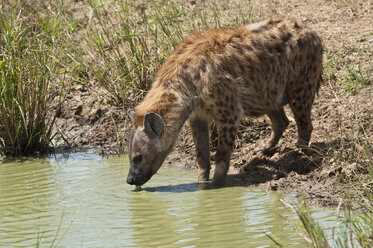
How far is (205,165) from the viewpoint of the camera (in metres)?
6.30

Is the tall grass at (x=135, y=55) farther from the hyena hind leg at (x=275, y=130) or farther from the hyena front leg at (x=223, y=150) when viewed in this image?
the hyena front leg at (x=223, y=150)

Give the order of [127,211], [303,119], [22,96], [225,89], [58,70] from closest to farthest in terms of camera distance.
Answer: [127,211]
[225,89]
[303,119]
[22,96]
[58,70]

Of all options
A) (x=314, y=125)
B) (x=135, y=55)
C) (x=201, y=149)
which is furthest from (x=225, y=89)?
(x=135, y=55)

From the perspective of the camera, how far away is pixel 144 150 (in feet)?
19.1

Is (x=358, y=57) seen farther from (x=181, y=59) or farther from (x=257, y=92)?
(x=181, y=59)

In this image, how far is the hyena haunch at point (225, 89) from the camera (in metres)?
5.84

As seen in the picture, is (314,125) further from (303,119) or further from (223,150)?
(223,150)

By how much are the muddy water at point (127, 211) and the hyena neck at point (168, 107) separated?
0.61 meters

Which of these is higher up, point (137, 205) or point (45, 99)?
→ point (45, 99)

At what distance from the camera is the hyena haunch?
584 centimetres

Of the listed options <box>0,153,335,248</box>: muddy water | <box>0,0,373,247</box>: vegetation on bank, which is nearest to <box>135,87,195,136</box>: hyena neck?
<box>0,153,335,248</box>: muddy water

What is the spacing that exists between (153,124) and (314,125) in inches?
81.6

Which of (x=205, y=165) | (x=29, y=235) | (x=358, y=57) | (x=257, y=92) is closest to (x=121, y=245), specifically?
(x=29, y=235)

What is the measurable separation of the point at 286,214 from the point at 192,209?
32.1 inches
